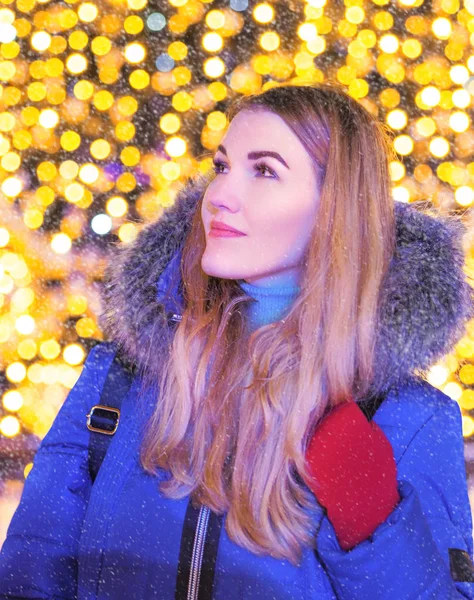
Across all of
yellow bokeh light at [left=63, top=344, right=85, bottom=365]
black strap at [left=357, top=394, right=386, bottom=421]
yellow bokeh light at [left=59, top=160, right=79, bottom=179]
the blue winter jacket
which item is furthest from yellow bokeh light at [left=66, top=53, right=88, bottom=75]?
black strap at [left=357, top=394, right=386, bottom=421]

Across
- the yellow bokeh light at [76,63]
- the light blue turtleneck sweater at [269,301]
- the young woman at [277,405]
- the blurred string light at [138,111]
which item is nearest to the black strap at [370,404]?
the young woman at [277,405]

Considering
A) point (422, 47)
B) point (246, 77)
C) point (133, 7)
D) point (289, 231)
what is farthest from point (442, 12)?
point (289, 231)

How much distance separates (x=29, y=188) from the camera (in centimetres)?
242

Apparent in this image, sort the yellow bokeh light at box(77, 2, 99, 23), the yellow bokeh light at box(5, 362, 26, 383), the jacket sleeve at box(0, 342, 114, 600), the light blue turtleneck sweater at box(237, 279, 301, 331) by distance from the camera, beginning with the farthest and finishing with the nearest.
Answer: the yellow bokeh light at box(5, 362, 26, 383)
the yellow bokeh light at box(77, 2, 99, 23)
the light blue turtleneck sweater at box(237, 279, 301, 331)
the jacket sleeve at box(0, 342, 114, 600)

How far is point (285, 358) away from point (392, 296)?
0.21 m

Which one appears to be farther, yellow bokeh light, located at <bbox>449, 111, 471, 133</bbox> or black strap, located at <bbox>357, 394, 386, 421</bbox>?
yellow bokeh light, located at <bbox>449, 111, 471, 133</bbox>

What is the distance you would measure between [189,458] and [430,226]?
23.2 inches

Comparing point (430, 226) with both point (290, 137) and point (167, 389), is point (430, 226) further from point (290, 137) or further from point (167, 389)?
A: point (167, 389)

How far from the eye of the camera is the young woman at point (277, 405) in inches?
44.0

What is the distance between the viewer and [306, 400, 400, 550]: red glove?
3.54 ft

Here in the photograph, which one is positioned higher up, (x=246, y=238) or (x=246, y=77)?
(x=246, y=77)

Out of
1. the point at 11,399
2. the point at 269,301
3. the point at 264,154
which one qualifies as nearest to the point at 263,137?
the point at 264,154

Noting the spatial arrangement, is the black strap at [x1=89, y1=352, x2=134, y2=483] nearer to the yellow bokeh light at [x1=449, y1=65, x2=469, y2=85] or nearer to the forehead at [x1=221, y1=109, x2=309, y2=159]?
the forehead at [x1=221, y1=109, x2=309, y2=159]

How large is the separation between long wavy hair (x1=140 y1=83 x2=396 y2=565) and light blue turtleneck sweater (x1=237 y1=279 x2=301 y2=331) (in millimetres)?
20
